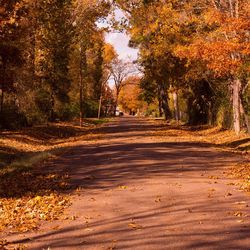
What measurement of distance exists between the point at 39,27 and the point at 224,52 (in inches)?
770

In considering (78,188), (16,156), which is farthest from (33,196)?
(16,156)

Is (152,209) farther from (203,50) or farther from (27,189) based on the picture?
(203,50)

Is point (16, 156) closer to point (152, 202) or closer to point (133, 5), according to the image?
point (152, 202)

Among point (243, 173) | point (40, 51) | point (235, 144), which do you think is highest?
point (40, 51)

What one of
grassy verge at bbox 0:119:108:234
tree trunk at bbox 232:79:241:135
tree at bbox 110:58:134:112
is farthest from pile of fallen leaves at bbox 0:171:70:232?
tree at bbox 110:58:134:112

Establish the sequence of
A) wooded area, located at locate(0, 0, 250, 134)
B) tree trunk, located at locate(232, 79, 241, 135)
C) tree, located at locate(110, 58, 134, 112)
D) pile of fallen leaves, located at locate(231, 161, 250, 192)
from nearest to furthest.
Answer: pile of fallen leaves, located at locate(231, 161, 250, 192) < wooded area, located at locate(0, 0, 250, 134) < tree trunk, located at locate(232, 79, 241, 135) < tree, located at locate(110, 58, 134, 112)

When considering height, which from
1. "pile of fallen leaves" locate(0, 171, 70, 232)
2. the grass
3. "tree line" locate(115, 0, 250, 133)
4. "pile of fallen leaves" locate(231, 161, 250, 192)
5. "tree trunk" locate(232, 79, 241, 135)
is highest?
"tree line" locate(115, 0, 250, 133)

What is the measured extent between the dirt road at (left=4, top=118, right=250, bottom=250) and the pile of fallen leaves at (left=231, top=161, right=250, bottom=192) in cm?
33

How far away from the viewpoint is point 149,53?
41.0 metres

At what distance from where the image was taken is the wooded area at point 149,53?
2183 cm

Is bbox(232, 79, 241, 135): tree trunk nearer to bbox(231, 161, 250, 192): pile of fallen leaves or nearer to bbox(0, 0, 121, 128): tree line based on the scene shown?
bbox(231, 161, 250, 192): pile of fallen leaves

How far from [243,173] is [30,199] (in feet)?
21.2

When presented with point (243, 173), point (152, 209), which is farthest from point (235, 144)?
point (152, 209)

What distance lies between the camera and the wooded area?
21827 millimetres
